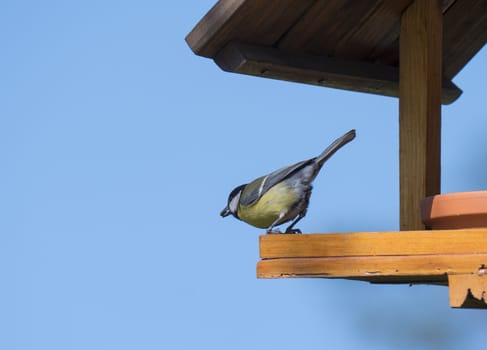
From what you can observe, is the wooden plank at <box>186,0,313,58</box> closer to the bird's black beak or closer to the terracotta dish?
the bird's black beak

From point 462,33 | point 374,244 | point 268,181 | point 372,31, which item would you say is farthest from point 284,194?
point 462,33

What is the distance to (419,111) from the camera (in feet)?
9.14

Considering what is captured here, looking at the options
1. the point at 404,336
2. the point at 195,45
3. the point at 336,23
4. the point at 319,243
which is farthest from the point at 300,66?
the point at 404,336

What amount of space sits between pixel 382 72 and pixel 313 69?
0.26m

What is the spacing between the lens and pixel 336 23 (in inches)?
117

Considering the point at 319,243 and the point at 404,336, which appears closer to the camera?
the point at 319,243

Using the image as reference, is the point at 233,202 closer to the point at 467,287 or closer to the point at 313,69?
the point at 313,69

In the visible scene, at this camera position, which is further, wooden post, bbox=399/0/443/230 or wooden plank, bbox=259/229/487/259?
wooden post, bbox=399/0/443/230

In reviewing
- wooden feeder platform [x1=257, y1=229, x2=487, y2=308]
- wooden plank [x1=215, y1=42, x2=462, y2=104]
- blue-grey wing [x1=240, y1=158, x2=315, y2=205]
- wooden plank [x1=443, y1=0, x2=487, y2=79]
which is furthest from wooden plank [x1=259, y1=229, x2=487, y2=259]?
wooden plank [x1=443, y1=0, x2=487, y2=79]

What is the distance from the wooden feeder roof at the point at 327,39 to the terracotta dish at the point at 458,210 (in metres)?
0.61

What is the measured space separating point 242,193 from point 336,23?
0.55 metres

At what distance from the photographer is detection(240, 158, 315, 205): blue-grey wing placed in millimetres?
2639

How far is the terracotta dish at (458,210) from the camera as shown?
2383 mm

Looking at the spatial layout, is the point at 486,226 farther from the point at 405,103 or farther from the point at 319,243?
the point at 405,103
